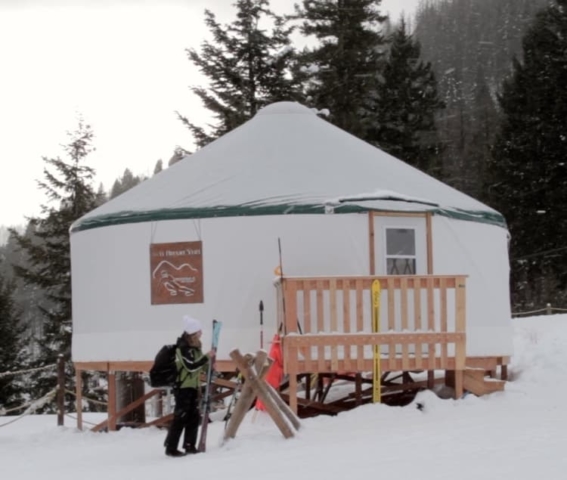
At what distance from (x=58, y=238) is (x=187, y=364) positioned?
17708 millimetres

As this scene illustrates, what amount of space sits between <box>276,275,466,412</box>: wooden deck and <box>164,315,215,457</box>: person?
1405 mm

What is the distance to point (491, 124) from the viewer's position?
4434 centimetres

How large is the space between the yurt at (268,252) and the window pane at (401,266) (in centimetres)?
1

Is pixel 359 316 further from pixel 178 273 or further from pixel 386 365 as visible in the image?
pixel 178 273

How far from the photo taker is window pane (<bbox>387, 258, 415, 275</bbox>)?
432 inches

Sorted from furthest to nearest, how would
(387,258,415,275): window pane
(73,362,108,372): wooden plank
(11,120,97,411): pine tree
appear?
(11,120,97,411): pine tree, (73,362,108,372): wooden plank, (387,258,415,275): window pane

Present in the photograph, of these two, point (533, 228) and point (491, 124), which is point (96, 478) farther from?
point (491, 124)

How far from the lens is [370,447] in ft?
23.9

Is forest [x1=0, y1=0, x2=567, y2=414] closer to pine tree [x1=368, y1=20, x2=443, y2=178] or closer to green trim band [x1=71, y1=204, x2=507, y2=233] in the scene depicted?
pine tree [x1=368, y1=20, x2=443, y2=178]

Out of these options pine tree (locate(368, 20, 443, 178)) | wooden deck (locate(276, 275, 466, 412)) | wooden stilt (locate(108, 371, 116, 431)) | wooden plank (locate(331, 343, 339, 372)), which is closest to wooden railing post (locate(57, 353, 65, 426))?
wooden stilt (locate(108, 371, 116, 431))

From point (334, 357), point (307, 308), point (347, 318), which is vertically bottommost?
A: point (334, 357)

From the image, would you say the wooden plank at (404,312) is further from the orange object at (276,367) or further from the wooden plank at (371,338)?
the orange object at (276,367)

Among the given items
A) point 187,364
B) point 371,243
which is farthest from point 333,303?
point 187,364

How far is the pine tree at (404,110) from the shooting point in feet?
90.9
